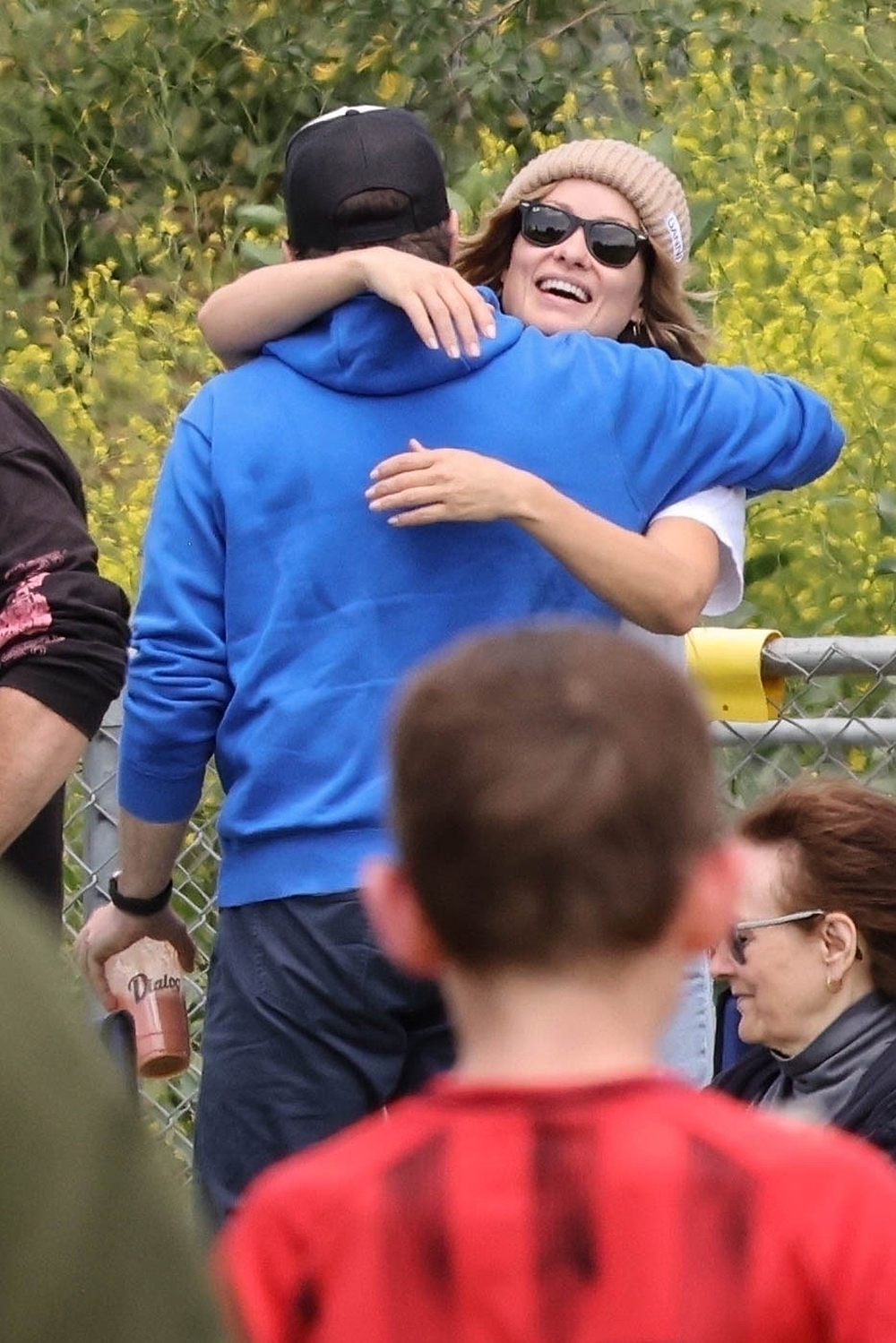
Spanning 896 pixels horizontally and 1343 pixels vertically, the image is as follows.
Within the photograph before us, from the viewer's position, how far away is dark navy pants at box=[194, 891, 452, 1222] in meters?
2.49

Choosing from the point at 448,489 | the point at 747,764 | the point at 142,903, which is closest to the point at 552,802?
the point at 448,489

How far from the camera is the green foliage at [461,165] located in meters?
5.17

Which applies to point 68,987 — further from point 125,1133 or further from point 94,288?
point 94,288

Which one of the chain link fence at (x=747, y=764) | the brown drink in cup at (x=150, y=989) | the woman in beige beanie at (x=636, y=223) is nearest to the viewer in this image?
the brown drink in cup at (x=150, y=989)

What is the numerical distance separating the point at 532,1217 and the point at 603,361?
4.30ft

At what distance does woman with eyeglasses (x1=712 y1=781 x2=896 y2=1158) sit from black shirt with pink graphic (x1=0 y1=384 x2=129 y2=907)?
0.73m

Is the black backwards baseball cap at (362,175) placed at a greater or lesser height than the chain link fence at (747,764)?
greater

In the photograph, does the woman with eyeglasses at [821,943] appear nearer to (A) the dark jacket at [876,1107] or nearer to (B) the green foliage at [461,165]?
(A) the dark jacket at [876,1107]

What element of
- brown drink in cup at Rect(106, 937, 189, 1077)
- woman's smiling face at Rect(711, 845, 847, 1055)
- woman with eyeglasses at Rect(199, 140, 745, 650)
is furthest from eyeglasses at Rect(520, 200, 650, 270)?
brown drink in cup at Rect(106, 937, 189, 1077)

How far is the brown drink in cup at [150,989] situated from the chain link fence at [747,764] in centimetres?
43

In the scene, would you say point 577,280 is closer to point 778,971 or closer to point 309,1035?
point 778,971

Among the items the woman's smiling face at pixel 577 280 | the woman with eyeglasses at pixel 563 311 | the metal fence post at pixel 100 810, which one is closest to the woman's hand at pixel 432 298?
the woman with eyeglasses at pixel 563 311

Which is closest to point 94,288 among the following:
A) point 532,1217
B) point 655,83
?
point 655,83

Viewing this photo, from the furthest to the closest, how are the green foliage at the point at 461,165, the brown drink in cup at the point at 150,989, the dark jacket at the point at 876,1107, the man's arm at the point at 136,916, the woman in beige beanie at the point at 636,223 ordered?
the green foliage at the point at 461,165 < the woman in beige beanie at the point at 636,223 < the brown drink in cup at the point at 150,989 < the man's arm at the point at 136,916 < the dark jacket at the point at 876,1107
